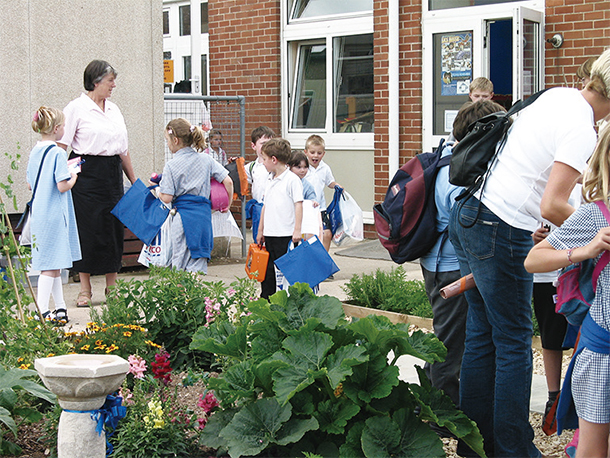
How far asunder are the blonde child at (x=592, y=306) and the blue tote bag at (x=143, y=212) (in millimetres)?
4506

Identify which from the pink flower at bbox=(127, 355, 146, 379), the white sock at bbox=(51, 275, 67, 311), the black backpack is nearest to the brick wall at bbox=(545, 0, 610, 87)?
the black backpack

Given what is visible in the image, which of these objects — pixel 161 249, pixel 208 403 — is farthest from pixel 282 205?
pixel 208 403

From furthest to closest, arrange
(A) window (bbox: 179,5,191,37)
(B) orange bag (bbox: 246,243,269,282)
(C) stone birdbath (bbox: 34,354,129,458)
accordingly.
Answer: (A) window (bbox: 179,5,191,37) → (B) orange bag (bbox: 246,243,269,282) → (C) stone birdbath (bbox: 34,354,129,458)

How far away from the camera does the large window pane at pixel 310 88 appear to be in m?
12.8

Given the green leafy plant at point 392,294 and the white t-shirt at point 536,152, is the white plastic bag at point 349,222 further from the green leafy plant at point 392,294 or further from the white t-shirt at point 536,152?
the white t-shirt at point 536,152

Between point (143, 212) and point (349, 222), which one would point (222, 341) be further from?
point (349, 222)

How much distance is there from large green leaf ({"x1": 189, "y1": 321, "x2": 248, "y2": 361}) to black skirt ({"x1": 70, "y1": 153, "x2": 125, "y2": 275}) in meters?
3.79

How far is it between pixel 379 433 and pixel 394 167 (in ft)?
28.1

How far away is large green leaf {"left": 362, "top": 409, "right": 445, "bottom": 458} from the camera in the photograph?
10.4 feet

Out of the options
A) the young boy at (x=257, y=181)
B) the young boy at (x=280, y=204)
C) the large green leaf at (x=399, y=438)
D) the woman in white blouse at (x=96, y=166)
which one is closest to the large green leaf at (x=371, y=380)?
the large green leaf at (x=399, y=438)

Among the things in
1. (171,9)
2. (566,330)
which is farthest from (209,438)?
(171,9)

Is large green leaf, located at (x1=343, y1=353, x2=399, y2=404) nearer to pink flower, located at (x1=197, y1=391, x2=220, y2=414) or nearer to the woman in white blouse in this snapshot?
pink flower, located at (x1=197, y1=391, x2=220, y2=414)

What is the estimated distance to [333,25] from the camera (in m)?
12.3

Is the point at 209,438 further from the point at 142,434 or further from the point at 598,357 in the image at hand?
the point at 598,357
